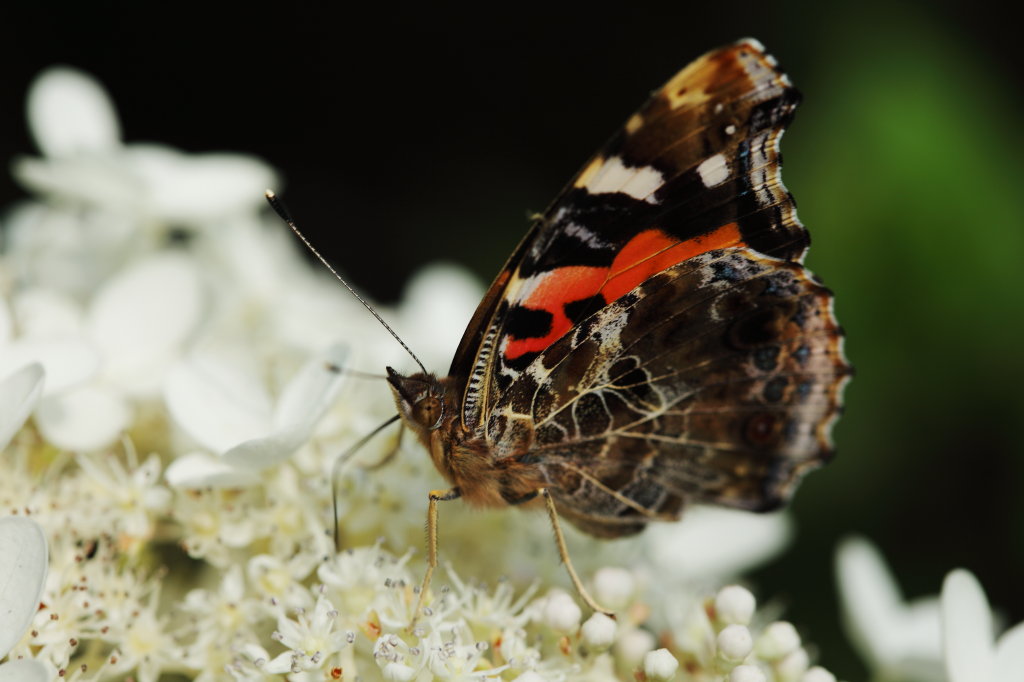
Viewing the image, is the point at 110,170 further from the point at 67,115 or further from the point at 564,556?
the point at 564,556

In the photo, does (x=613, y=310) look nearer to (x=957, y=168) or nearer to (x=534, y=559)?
(x=534, y=559)

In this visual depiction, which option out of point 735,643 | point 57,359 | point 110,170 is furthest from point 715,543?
point 110,170

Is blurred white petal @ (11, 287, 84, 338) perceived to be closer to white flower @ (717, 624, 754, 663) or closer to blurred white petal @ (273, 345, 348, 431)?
blurred white petal @ (273, 345, 348, 431)

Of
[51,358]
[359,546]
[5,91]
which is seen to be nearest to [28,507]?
[51,358]

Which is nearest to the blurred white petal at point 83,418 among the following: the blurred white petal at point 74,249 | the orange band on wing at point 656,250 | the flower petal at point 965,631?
the blurred white petal at point 74,249

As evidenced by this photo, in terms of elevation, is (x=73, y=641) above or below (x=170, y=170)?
below
